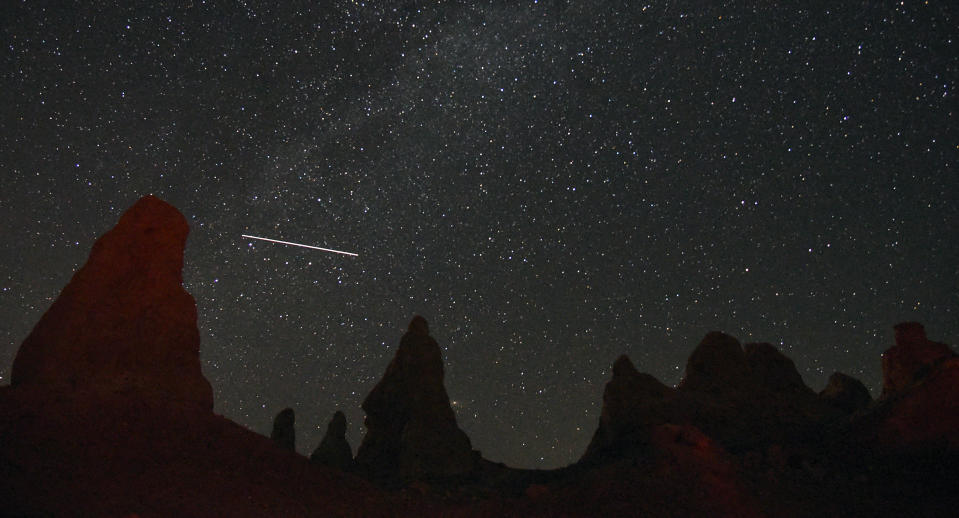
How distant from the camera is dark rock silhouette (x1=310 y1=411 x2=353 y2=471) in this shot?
4616 cm

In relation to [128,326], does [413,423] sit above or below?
below

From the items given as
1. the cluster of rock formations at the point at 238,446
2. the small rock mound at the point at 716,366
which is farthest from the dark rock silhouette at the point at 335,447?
the small rock mound at the point at 716,366

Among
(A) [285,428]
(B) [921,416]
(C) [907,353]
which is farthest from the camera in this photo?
(A) [285,428]

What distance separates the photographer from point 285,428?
153ft

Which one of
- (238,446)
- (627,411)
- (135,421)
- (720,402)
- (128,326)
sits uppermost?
(128,326)

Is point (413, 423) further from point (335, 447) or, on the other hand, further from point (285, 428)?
point (285, 428)

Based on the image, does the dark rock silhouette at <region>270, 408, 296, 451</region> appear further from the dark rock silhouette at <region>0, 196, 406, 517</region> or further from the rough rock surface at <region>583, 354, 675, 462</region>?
the rough rock surface at <region>583, 354, 675, 462</region>

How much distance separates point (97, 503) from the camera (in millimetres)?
16891

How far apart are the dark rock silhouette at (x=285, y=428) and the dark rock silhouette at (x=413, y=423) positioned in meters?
6.65

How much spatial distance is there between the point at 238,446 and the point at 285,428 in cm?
2276

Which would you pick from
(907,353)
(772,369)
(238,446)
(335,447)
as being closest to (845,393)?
(907,353)

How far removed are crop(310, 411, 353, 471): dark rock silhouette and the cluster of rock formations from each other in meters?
12.6

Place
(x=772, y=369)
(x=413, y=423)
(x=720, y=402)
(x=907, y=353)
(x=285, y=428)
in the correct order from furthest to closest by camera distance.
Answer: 1. (x=285, y=428)
2. (x=772, y=369)
3. (x=413, y=423)
4. (x=907, y=353)
5. (x=720, y=402)

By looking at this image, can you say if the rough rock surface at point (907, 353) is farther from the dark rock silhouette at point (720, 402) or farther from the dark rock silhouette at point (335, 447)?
the dark rock silhouette at point (335, 447)
